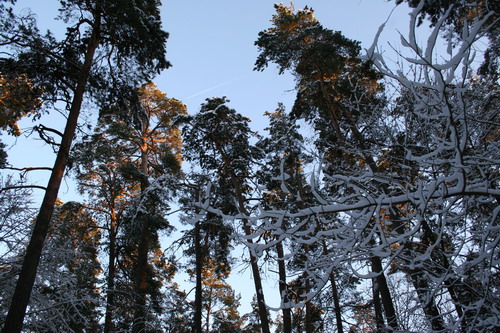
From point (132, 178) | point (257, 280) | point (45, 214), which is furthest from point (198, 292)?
point (45, 214)

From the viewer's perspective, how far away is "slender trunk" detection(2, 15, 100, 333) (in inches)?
200

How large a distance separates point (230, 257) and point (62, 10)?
416 inches

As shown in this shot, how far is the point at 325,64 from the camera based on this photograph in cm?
1006

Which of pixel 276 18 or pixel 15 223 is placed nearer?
pixel 15 223

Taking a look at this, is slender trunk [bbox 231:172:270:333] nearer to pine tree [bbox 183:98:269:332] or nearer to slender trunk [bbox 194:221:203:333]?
pine tree [bbox 183:98:269:332]

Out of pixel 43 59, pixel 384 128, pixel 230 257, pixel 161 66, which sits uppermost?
pixel 161 66

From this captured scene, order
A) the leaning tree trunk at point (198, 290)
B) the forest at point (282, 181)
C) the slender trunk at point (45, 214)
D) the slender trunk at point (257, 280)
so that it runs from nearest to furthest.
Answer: the forest at point (282, 181) → the slender trunk at point (45, 214) → the slender trunk at point (257, 280) → the leaning tree trunk at point (198, 290)

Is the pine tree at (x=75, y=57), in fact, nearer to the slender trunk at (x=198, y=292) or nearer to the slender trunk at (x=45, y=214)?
the slender trunk at (x=45, y=214)

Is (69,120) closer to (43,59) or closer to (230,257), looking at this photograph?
(43,59)

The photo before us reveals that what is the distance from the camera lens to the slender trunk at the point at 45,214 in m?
5.08

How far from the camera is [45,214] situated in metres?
5.74

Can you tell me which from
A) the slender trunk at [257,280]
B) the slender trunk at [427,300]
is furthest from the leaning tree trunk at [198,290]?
the slender trunk at [427,300]

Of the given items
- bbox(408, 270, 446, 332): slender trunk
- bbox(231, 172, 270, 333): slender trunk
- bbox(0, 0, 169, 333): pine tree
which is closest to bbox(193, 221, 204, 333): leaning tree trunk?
bbox(231, 172, 270, 333): slender trunk

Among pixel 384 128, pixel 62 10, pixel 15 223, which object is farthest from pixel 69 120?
pixel 384 128
